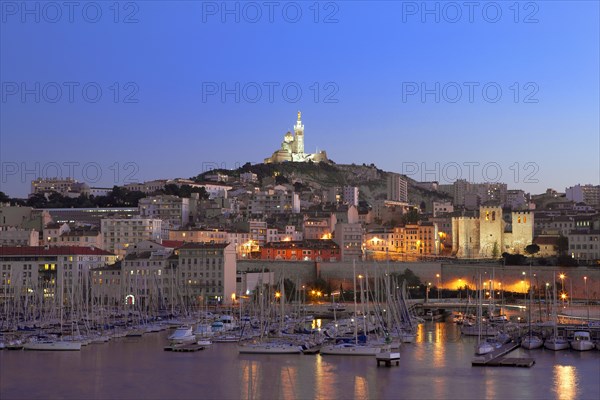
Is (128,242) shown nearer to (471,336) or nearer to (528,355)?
(471,336)

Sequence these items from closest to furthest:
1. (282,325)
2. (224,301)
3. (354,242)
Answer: (282,325)
(224,301)
(354,242)

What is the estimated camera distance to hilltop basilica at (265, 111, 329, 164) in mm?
102137

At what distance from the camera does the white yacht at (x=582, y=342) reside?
104 ft

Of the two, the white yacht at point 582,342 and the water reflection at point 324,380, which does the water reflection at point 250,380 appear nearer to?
the water reflection at point 324,380

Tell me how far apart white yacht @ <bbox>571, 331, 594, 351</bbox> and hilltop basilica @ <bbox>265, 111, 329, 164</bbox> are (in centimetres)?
6974

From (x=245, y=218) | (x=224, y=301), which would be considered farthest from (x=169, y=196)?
(x=224, y=301)

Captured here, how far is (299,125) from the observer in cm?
10600

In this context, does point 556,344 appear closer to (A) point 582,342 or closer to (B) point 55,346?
(A) point 582,342

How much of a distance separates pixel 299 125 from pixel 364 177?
8.20m

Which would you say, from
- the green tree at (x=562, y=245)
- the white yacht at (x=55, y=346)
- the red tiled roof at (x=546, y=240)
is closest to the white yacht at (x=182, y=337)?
the white yacht at (x=55, y=346)

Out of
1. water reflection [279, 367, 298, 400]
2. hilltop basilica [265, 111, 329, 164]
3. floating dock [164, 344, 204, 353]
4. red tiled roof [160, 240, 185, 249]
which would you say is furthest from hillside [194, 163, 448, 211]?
water reflection [279, 367, 298, 400]

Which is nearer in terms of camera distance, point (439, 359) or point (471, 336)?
point (439, 359)

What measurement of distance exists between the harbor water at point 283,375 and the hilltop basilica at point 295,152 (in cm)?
6911

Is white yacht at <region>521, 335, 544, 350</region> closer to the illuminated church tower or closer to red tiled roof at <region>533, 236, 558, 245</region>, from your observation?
red tiled roof at <region>533, 236, 558, 245</region>
